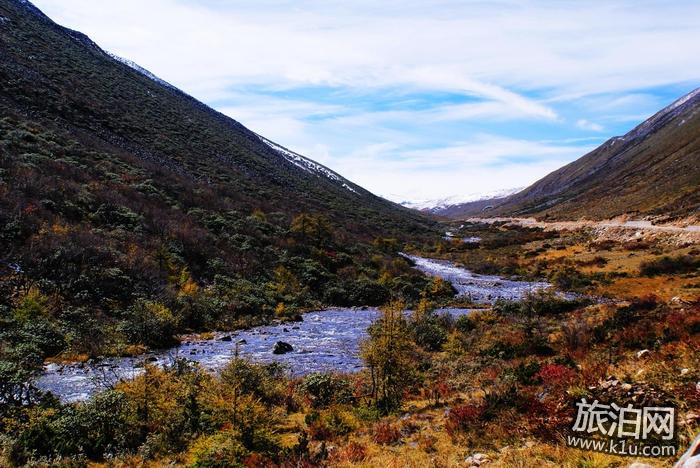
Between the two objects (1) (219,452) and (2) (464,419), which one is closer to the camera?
(1) (219,452)

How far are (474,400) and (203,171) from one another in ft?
157

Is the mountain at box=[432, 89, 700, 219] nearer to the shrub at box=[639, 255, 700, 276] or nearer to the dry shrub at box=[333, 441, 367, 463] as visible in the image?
the shrub at box=[639, 255, 700, 276]

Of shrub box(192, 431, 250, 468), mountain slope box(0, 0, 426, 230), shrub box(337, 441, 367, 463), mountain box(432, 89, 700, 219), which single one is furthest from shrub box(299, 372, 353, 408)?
mountain box(432, 89, 700, 219)

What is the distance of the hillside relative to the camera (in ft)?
56.8

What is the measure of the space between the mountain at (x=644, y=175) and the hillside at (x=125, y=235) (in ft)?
159

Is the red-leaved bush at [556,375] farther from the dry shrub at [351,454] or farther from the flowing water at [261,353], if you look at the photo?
the flowing water at [261,353]

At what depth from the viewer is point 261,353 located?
56.8 feet

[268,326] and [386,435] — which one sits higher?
[386,435]

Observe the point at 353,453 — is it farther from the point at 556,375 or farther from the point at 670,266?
the point at 670,266

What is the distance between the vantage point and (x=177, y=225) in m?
28.9

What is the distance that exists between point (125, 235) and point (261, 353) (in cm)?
1242

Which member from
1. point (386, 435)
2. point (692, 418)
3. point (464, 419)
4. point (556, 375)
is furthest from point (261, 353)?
point (692, 418)

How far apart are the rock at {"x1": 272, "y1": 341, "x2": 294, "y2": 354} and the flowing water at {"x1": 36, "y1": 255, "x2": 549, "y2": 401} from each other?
21cm

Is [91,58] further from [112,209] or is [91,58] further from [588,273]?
[588,273]
